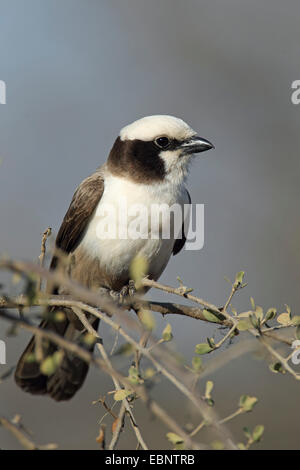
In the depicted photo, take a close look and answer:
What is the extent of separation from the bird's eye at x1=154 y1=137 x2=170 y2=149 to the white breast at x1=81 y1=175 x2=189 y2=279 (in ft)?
0.99

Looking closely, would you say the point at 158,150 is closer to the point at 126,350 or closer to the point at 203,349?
the point at 203,349

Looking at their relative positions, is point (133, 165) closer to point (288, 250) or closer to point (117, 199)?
point (117, 199)

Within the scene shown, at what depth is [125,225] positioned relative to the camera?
15.3 ft

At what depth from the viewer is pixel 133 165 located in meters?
4.95

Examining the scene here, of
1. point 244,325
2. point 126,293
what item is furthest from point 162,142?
point 244,325

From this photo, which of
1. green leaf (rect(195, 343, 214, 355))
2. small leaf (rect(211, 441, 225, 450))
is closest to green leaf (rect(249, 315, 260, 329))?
green leaf (rect(195, 343, 214, 355))

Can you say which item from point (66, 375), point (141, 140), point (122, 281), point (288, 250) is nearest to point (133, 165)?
point (141, 140)

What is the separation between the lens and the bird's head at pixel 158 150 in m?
4.94

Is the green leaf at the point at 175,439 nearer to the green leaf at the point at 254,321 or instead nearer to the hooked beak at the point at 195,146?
the green leaf at the point at 254,321

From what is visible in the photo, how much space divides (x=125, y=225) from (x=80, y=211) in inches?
17.7

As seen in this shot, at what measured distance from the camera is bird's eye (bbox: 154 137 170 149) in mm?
5004

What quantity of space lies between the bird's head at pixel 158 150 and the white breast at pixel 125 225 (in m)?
0.11

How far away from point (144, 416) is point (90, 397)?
0.78 metres

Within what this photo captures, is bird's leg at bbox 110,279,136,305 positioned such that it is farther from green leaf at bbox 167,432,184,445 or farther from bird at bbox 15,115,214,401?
green leaf at bbox 167,432,184,445
